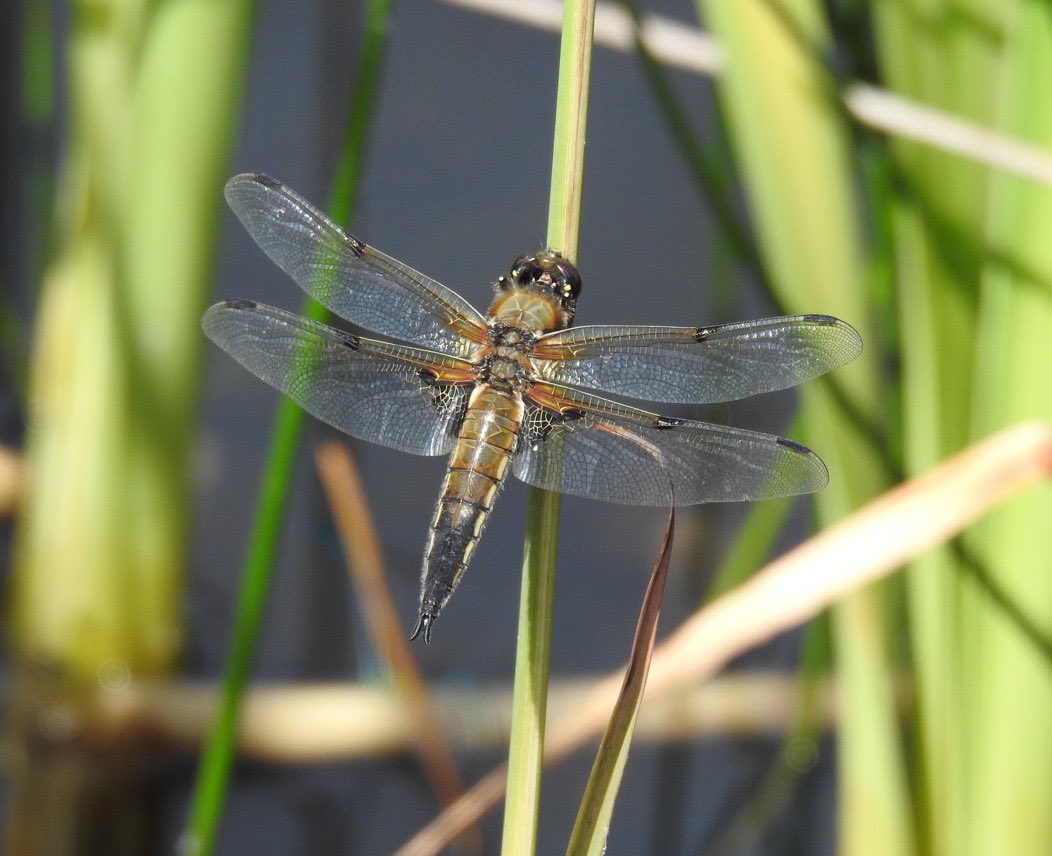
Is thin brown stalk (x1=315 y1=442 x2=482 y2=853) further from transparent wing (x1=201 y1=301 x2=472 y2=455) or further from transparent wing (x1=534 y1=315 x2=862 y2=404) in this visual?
transparent wing (x1=534 y1=315 x2=862 y2=404)

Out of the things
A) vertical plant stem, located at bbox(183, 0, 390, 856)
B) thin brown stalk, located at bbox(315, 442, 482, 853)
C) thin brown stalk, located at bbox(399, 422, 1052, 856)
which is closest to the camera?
thin brown stalk, located at bbox(399, 422, 1052, 856)

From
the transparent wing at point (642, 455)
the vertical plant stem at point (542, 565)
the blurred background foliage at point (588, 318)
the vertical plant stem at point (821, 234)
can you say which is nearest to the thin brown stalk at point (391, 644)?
the blurred background foliage at point (588, 318)

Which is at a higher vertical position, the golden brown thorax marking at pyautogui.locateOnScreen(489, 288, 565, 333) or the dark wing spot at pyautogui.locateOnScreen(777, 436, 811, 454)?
the golden brown thorax marking at pyautogui.locateOnScreen(489, 288, 565, 333)

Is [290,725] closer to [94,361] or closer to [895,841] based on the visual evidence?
[94,361]

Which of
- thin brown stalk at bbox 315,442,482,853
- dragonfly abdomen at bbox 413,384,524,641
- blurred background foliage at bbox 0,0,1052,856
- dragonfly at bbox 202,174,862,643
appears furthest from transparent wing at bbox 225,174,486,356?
thin brown stalk at bbox 315,442,482,853

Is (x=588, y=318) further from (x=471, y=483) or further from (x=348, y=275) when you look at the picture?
(x=471, y=483)
